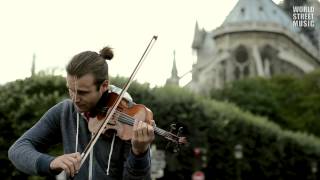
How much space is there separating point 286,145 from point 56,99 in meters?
18.2

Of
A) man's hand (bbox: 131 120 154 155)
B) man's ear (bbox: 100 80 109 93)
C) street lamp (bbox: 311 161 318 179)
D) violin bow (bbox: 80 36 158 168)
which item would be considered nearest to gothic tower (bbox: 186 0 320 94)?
street lamp (bbox: 311 161 318 179)

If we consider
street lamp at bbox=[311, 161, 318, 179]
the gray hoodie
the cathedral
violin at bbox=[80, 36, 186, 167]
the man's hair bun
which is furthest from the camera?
the cathedral

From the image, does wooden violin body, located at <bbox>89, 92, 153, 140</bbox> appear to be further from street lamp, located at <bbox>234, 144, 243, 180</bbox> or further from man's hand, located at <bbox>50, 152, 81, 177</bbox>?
street lamp, located at <bbox>234, 144, 243, 180</bbox>

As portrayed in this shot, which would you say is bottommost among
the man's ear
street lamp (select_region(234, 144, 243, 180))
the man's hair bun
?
street lamp (select_region(234, 144, 243, 180))

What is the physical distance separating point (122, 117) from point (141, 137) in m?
0.44

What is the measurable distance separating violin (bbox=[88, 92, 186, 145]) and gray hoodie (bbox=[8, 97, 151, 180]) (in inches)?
1.8

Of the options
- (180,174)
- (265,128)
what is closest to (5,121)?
(180,174)

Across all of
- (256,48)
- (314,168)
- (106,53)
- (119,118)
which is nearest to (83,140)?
(119,118)

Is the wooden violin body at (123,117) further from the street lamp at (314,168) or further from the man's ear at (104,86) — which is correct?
the street lamp at (314,168)

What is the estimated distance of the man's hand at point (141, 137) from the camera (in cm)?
315

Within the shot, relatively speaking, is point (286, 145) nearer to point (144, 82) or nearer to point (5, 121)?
point (144, 82)

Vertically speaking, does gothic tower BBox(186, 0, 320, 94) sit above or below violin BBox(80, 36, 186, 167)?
below

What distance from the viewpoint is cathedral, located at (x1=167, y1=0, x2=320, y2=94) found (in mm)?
99188

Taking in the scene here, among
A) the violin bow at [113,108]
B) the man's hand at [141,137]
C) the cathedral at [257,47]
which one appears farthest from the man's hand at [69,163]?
the cathedral at [257,47]
